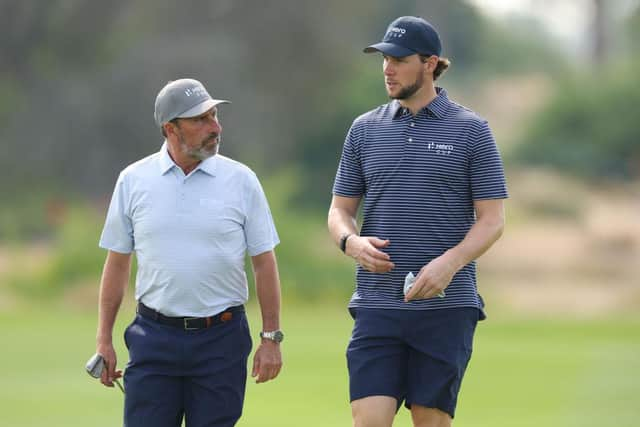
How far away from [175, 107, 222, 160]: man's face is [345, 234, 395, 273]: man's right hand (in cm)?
68

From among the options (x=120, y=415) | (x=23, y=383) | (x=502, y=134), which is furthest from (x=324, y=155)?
(x=120, y=415)

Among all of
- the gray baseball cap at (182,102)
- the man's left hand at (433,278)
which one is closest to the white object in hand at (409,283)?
the man's left hand at (433,278)

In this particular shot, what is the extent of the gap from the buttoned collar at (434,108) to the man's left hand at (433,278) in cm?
63

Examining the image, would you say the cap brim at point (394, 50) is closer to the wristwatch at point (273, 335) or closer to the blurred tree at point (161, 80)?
the wristwatch at point (273, 335)

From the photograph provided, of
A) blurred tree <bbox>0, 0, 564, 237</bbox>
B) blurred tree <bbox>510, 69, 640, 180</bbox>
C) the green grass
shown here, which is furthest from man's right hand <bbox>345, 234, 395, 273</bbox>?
blurred tree <bbox>510, 69, 640, 180</bbox>

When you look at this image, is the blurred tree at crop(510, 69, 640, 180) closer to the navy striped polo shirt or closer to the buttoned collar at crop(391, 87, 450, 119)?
the buttoned collar at crop(391, 87, 450, 119)

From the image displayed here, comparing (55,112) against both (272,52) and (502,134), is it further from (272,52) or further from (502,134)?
(502,134)

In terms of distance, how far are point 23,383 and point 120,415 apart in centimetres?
289

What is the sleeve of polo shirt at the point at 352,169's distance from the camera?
648cm

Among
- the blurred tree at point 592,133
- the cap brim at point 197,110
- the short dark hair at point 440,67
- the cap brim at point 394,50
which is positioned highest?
the blurred tree at point 592,133

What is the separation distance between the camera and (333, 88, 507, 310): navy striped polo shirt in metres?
6.27

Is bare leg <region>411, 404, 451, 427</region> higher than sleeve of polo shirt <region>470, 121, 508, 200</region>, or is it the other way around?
sleeve of polo shirt <region>470, 121, 508, 200</region>

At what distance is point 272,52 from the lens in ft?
111

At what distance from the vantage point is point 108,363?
633 centimetres
